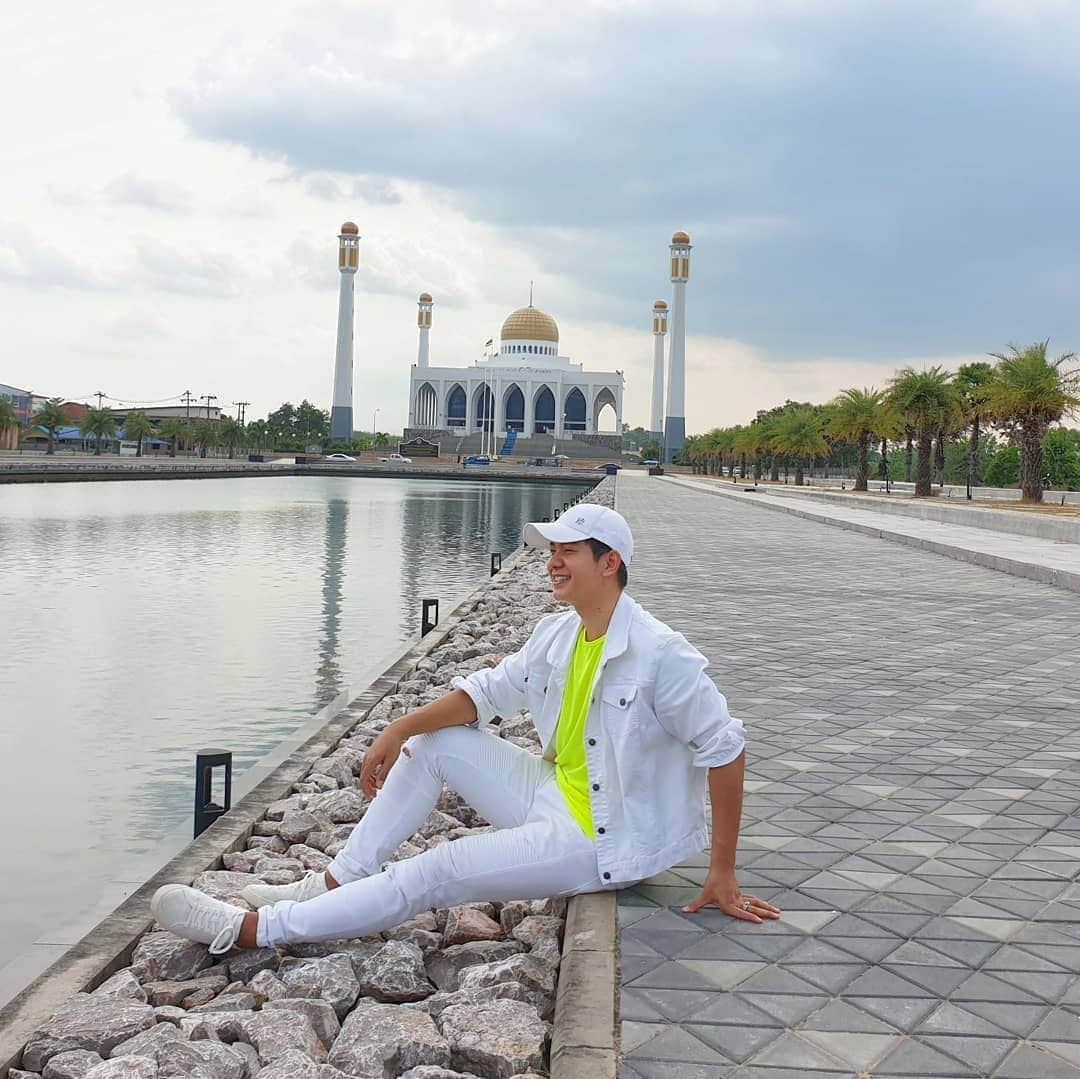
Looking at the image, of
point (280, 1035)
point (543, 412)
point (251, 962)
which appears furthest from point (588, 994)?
point (543, 412)

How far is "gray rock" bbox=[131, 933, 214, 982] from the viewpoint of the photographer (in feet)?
11.1

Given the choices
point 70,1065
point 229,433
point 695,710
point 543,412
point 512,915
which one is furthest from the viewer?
point 543,412

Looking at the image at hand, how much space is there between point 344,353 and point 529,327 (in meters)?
20.8

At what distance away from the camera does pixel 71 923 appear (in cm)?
479

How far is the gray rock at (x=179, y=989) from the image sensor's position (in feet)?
10.6

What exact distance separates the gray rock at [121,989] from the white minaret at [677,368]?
104 metres

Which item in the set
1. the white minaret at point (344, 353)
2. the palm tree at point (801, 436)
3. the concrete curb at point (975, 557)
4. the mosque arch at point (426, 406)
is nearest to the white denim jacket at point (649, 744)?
the concrete curb at point (975, 557)

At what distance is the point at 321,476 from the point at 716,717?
207 feet

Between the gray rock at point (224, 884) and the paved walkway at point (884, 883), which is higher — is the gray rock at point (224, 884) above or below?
below

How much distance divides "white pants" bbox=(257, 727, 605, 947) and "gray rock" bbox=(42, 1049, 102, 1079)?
60 cm

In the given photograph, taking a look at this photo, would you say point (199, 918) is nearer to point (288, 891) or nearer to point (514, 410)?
point (288, 891)

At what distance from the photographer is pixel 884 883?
3.88m

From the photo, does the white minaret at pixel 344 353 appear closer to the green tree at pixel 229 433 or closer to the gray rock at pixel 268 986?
the green tree at pixel 229 433

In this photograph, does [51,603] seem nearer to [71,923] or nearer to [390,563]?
[390,563]
